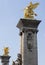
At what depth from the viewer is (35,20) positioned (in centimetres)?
3303

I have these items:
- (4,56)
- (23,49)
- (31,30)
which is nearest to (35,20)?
(31,30)

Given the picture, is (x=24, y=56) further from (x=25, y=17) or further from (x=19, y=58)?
(x=25, y=17)

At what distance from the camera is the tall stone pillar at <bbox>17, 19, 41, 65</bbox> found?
3228cm

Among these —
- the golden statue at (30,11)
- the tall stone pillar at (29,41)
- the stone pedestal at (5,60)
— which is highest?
the golden statue at (30,11)

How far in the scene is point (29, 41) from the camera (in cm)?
3291

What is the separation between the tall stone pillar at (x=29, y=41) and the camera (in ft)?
106

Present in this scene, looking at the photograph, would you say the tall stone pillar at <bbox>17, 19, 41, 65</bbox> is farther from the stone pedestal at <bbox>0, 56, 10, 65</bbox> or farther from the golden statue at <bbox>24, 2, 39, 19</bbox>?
the stone pedestal at <bbox>0, 56, 10, 65</bbox>

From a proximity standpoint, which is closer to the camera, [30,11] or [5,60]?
[30,11]

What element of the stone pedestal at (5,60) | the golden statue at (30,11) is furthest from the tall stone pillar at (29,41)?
the stone pedestal at (5,60)

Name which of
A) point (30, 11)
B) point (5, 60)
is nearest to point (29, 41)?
point (30, 11)

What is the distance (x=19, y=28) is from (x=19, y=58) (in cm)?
322

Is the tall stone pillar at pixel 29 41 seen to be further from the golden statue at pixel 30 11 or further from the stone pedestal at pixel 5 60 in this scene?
the stone pedestal at pixel 5 60

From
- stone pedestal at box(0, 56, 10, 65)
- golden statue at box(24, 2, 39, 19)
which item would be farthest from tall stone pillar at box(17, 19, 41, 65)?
stone pedestal at box(0, 56, 10, 65)

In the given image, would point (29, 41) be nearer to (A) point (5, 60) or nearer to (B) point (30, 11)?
(B) point (30, 11)
